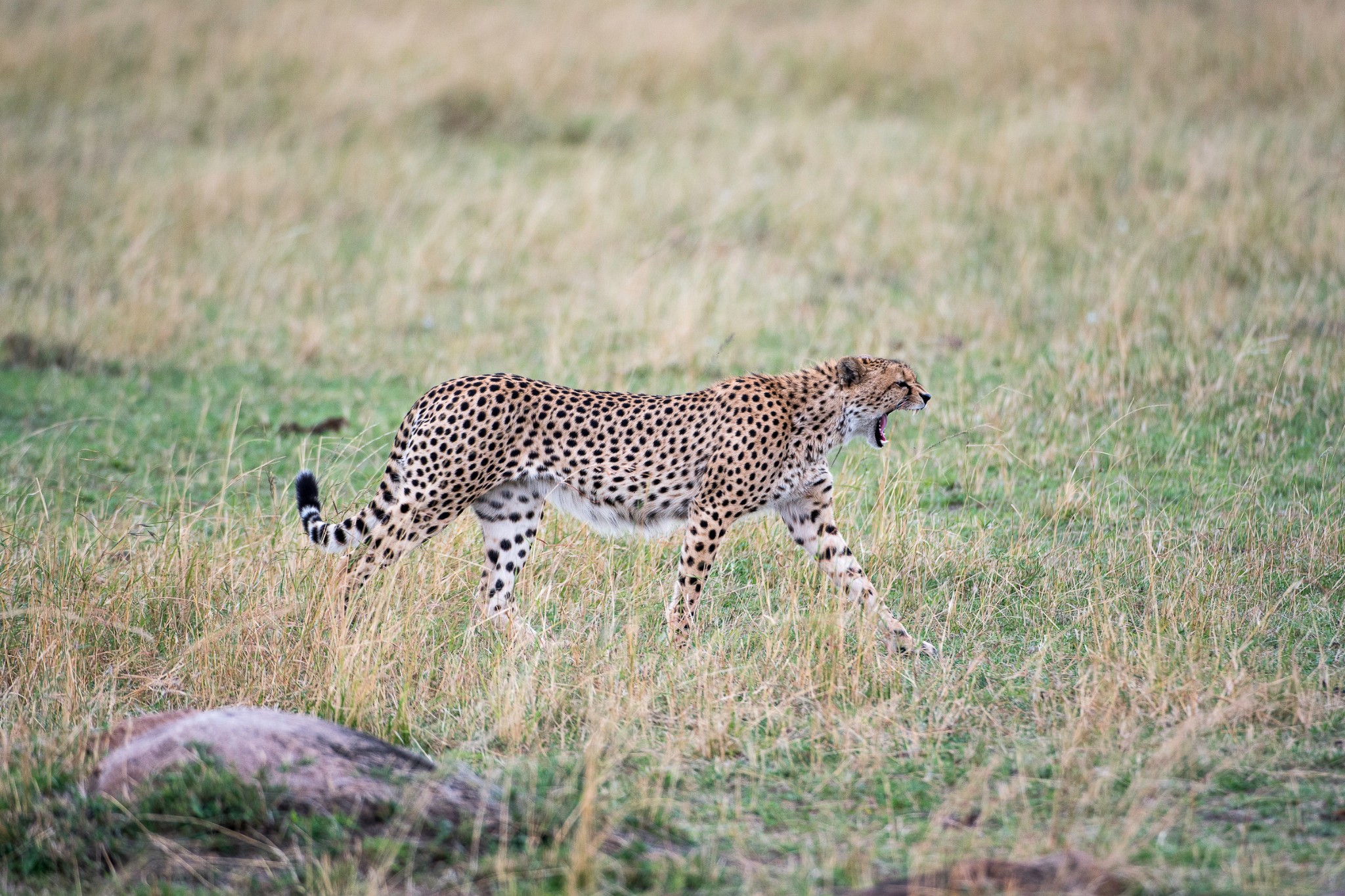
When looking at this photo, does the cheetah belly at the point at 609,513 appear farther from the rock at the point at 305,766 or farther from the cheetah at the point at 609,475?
the rock at the point at 305,766

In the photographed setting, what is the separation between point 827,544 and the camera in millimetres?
5047

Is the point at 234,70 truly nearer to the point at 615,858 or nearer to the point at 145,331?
the point at 145,331

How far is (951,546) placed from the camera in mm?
5496

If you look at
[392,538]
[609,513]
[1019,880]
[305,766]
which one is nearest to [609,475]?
[609,513]

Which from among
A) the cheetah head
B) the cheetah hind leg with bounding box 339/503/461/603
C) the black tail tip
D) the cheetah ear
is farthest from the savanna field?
the cheetah ear

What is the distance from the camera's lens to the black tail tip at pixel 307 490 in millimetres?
4758

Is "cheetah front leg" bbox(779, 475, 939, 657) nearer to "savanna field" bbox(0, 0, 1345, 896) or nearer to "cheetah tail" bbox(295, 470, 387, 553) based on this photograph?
"savanna field" bbox(0, 0, 1345, 896)

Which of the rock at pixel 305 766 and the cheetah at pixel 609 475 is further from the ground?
the cheetah at pixel 609 475

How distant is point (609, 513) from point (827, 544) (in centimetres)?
73

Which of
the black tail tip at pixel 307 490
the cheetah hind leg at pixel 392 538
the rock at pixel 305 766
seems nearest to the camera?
the rock at pixel 305 766

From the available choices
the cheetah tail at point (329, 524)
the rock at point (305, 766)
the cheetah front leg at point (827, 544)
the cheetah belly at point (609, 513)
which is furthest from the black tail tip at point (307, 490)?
the cheetah front leg at point (827, 544)

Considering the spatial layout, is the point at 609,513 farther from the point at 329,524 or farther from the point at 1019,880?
the point at 1019,880

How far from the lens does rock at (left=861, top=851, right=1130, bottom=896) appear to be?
119 inches

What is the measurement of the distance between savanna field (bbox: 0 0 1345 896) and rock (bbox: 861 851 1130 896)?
3.5 inches
